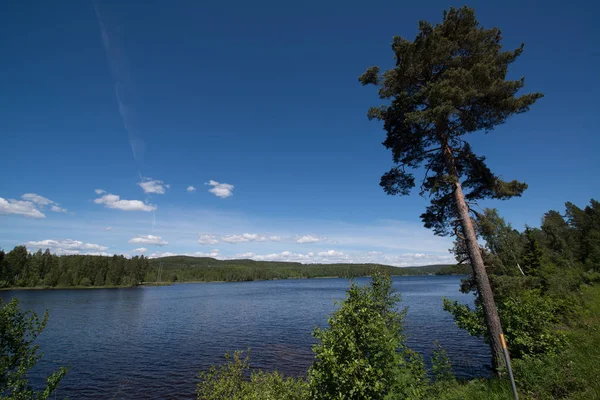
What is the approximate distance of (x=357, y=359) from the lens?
745 cm

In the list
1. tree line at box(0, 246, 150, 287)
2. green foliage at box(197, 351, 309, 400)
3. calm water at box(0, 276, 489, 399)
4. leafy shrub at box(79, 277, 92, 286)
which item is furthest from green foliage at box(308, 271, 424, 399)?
leafy shrub at box(79, 277, 92, 286)

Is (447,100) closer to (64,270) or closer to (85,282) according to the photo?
(85,282)

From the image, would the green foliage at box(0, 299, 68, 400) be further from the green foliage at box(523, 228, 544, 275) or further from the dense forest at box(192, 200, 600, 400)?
the green foliage at box(523, 228, 544, 275)

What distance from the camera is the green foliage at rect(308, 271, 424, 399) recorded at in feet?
23.4

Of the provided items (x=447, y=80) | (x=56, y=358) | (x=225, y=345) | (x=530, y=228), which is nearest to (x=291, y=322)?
(x=225, y=345)

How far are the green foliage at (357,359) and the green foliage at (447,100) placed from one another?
7.24 m

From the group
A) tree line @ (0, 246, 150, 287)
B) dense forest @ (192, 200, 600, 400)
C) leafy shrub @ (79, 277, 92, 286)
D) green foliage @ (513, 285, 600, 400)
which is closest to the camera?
dense forest @ (192, 200, 600, 400)

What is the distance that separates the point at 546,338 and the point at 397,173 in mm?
10353

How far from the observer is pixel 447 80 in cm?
1152

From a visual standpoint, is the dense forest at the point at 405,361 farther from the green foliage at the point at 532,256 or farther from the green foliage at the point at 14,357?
the green foliage at the point at 532,256

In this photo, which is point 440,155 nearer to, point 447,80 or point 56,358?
point 447,80

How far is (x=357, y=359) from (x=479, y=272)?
→ 26.4 ft

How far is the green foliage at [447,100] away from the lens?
12.0m

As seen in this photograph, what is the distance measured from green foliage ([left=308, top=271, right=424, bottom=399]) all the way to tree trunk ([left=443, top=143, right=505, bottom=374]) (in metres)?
6.22
